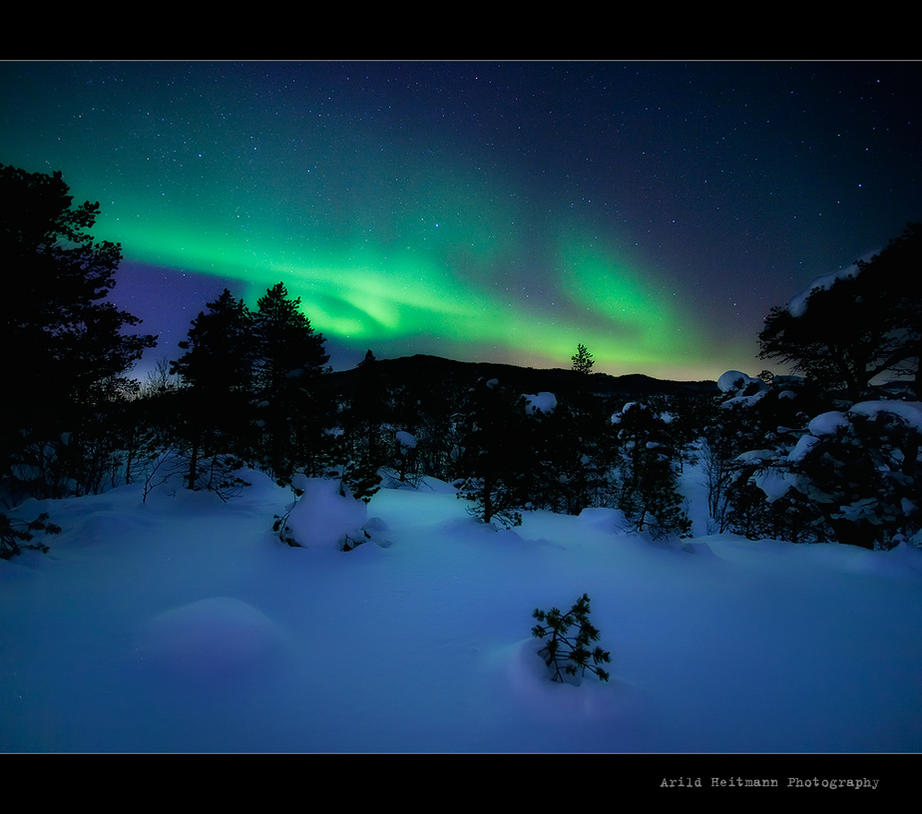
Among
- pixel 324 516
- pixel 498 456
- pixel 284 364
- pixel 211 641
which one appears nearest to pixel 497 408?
pixel 498 456

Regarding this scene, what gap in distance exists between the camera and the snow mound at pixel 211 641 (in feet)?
11.6

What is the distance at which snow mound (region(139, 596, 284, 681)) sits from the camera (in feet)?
11.6

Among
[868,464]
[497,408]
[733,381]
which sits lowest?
[868,464]

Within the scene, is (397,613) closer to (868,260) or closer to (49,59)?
(49,59)

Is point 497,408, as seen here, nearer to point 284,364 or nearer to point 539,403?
point 539,403

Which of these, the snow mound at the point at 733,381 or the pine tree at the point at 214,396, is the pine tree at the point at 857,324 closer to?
the snow mound at the point at 733,381

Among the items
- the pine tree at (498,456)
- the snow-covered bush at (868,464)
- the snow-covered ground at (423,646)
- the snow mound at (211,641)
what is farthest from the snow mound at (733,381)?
the snow mound at (211,641)

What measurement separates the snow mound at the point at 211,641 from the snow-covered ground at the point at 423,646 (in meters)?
0.02

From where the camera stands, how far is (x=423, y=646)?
14.1 feet

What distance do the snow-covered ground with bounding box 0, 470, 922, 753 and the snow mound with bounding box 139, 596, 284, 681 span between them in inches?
0.8

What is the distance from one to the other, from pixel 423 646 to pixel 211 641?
8.28 ft

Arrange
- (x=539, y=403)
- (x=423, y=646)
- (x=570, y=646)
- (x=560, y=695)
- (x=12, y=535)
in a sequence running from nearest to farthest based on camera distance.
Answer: (x=560, y=695)
(x=570, y=646)
(x=423, y=646)
(x=12, y=535)
(x=539, y=403)

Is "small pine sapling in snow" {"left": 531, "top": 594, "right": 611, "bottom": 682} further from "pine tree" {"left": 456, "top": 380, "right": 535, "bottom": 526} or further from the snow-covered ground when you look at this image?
"pine tree" {"left": 456, "top": 380, "right": 535, "bottom": 526}
